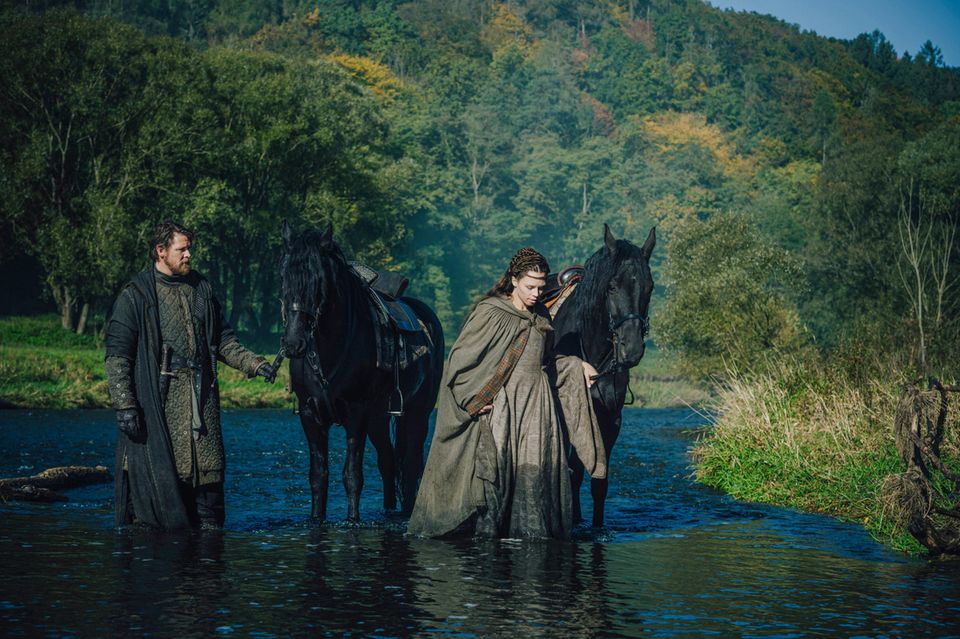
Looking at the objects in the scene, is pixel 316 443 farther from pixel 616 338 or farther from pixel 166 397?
pixel 616 338

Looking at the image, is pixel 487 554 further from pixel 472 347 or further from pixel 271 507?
pixel 271 507

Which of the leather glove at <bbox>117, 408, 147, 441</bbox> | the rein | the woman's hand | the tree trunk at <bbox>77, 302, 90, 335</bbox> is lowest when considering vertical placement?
the leather glove at <bbox>117, 408, 147, 441</bbox>

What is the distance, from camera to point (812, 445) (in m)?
16.4

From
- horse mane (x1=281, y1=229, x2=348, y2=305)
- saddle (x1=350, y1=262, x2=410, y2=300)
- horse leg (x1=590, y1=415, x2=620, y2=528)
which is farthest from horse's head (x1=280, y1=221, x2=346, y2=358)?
horse leg (x1=590, y1=415, x2=620, y2=528)

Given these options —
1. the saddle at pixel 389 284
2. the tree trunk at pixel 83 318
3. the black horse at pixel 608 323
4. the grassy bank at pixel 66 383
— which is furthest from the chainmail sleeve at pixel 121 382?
the tree trunk at pixel 83 318

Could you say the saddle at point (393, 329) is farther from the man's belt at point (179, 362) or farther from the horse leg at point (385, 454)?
the man's belt at point (179, 362)

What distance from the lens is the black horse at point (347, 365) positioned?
10875mm

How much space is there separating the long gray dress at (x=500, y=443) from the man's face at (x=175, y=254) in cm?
235

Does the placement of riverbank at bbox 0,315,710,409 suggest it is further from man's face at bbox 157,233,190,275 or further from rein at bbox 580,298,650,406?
man's face at bbox 157,233,190,275

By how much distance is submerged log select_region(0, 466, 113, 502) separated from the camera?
13.5m

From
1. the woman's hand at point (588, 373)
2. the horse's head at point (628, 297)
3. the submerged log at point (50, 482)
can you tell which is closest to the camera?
the woman's hand at point (588, 373)

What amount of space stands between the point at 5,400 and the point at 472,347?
2492 cm

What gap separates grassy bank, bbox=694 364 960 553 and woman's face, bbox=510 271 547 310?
13.9 feet

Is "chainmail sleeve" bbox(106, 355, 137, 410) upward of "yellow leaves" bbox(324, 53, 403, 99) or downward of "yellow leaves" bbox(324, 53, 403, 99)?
downward
